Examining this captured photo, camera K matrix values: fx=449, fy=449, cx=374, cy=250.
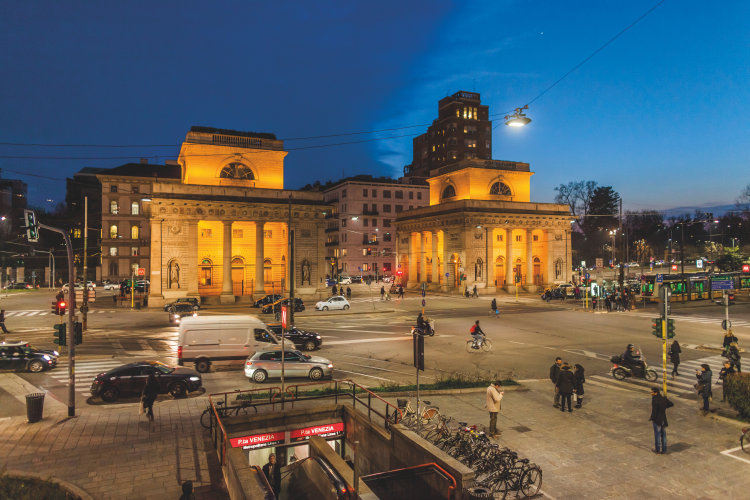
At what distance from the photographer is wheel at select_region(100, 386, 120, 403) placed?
52.1ft

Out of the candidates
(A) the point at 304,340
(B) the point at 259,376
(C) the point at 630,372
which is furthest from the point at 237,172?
(C) the point at 630,372

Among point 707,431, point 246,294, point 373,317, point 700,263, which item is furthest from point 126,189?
point 700,263

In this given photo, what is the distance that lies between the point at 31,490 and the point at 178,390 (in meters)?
7.88

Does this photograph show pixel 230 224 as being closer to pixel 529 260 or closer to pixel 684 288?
pixel 529 260

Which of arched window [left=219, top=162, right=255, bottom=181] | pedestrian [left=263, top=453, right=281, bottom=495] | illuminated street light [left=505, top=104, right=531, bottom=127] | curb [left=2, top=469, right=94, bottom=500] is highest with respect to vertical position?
arched window [left=219, top=162, right=255, bottom=181]

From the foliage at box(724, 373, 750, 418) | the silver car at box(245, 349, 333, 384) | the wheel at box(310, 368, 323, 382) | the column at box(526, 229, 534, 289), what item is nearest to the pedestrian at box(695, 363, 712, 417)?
the foliage at box(724, 373, 750, 418)

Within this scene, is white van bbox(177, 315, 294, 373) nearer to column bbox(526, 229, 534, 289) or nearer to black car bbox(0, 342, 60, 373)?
black car bbox(0, 342, 60, 373)

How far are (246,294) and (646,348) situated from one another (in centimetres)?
3976

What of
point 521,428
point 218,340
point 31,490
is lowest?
point 521,428

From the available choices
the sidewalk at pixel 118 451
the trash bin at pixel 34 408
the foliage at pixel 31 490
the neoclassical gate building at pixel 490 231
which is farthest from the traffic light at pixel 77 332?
the neoclassical gate building at pixel 490 231

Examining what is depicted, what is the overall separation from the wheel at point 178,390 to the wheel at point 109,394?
1840 millimetres

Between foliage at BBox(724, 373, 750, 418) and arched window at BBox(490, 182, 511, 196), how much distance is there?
52520mm

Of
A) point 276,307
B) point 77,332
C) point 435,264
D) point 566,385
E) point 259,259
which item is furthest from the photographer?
point 435,264

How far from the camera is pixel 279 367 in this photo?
1845cm
